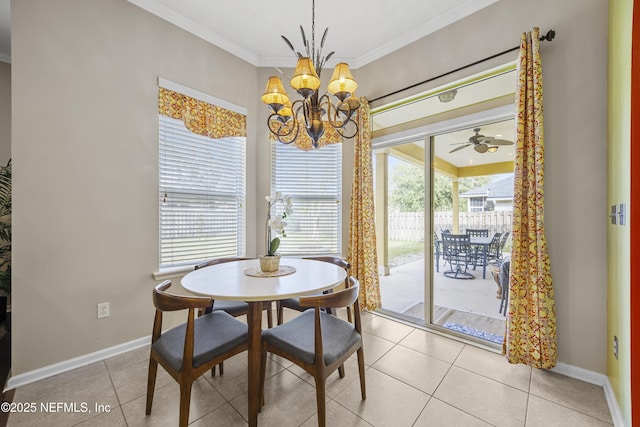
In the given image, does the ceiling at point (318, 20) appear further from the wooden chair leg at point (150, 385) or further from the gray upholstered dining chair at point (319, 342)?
the wooden chair leg at point (150, 385)

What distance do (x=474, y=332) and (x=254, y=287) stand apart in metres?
2.25

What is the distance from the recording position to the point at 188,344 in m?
1.32

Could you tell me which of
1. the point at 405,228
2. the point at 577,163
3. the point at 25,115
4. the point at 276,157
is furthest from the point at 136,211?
the point at 577,163

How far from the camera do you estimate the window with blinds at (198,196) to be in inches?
102

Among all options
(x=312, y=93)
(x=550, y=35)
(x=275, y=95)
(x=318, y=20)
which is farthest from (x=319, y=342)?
(x=318, y=20)

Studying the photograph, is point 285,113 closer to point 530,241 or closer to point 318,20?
point 318,20

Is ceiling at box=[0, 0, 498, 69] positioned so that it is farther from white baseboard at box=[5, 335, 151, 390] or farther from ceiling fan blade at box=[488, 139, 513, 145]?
white baseboard at box=[5, 335, 151, 390]

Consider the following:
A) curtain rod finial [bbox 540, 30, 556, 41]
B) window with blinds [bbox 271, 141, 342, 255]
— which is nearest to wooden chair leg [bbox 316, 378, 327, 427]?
window with blinds [bbox 271, 141, 342, 255]

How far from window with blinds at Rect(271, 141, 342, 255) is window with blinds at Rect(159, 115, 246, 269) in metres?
0.57

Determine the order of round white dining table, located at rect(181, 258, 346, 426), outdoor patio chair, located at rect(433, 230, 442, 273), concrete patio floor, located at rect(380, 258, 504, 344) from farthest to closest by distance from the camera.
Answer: outdoor patio chair, located at rect(433, 230, 442, 273)
concrete patio floor, located at rect(380, 258, 504, 344)
round white dining table, located at rect(181, 258, 346, 426)

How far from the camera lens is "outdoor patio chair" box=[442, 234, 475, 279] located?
2.69 m

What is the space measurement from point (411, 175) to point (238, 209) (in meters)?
2.09

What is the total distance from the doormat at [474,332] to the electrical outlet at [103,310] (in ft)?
10.3

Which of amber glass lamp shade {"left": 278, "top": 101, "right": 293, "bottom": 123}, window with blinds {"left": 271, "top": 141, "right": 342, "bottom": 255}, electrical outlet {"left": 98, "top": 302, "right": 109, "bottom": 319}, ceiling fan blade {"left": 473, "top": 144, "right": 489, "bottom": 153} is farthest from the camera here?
window with blinds {"left": 271, "top": 141, "right": 342, "bottom": 255}
